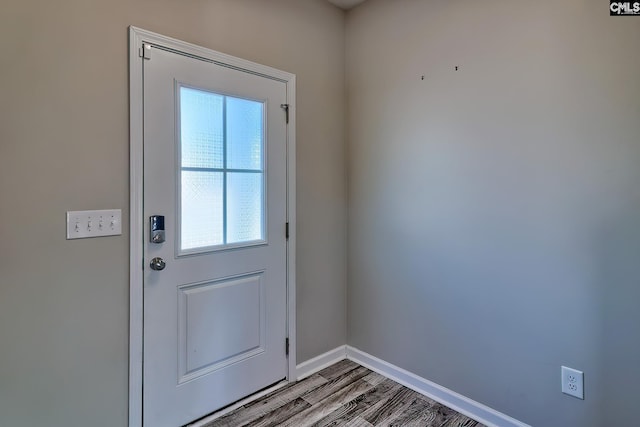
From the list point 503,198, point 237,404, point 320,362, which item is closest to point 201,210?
point 237,404

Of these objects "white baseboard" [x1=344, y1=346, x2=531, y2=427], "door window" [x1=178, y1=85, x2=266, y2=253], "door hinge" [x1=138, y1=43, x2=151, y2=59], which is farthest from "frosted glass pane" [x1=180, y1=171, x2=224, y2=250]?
"white baseboard" [x1=344, y1=346, x2=531, y2=427]

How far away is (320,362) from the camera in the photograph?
2465mm

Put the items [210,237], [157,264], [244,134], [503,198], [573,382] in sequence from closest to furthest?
1. [573,382]
2. [157,264]
3. [503,198]
4. [210,237]
5. [244,134]

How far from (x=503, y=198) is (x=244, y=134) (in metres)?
1.53

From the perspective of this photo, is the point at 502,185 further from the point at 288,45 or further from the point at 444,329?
the point at 288,45

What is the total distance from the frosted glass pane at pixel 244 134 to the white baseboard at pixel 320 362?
4.73 ft

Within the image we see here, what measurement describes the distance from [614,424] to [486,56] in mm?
1903

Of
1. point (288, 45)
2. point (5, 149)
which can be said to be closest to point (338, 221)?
point (288, 45)

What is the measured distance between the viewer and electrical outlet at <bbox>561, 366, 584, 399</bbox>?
1.56 metres

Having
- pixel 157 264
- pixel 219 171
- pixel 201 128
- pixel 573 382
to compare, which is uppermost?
pixel 201 128

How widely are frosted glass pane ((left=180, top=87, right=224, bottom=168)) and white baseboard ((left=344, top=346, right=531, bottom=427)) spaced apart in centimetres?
178

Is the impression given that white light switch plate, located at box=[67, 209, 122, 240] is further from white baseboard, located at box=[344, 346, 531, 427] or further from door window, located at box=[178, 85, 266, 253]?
white baseboard, located at box=[344, 346, 531, 427]

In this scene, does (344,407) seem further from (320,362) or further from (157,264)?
(157,264)

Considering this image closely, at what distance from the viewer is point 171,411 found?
1.75 meters
